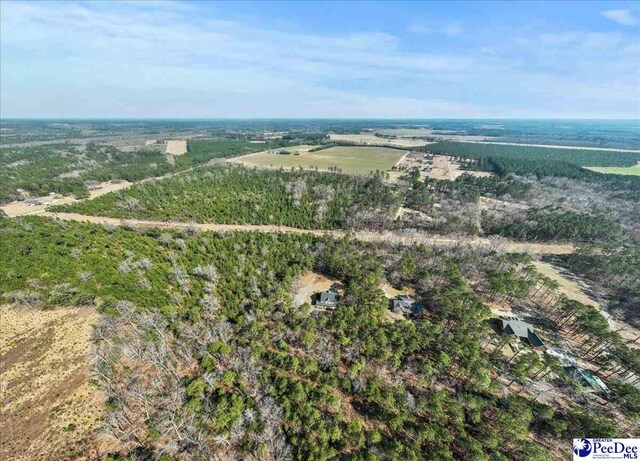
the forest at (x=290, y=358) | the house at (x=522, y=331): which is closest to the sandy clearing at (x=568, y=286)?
the forest at (x=290, y=358)

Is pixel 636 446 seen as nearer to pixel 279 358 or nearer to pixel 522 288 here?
pixel 522 288

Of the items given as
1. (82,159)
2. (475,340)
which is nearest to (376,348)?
(475,340)

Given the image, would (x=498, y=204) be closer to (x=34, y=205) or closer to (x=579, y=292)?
(x=579, y=292)

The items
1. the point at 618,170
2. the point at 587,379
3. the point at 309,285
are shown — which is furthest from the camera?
the point at 618,170

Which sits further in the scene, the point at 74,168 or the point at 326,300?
the point at 74,168

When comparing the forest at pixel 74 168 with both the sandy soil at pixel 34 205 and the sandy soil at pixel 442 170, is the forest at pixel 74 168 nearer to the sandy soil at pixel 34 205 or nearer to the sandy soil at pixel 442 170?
the sandy soil at pixel 34 205

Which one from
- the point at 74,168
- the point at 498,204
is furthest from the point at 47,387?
the point at 74,168

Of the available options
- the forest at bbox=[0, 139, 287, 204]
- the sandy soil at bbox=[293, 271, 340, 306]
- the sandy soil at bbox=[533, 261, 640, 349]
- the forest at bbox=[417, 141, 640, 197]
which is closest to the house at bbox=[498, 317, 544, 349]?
the sandy soil at bbox=[533, 261, 640, 349]
